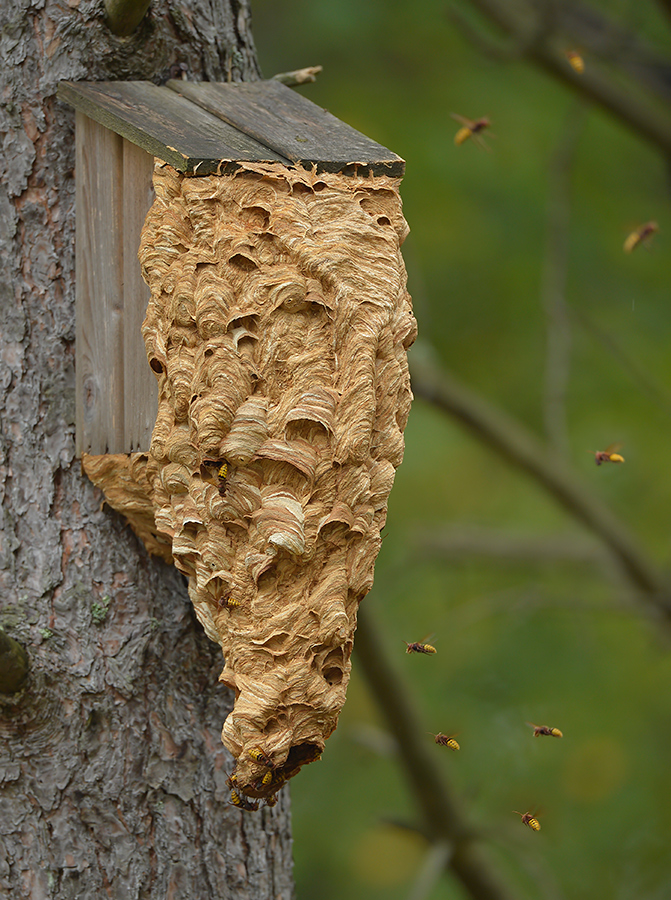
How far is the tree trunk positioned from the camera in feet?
7.14

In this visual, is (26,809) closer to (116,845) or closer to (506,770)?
(116,845)

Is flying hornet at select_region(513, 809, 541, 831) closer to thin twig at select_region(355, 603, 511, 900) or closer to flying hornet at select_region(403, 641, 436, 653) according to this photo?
flying hornet at select_region(403, 641, 436, 653)

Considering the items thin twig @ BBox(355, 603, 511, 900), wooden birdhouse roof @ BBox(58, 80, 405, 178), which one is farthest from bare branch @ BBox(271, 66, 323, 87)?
thin twig @ BBox(355, 603, 511, 900)

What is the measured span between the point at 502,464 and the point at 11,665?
178 inches

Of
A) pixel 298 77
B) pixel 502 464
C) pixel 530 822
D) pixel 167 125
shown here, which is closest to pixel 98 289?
→ pixel 167 125

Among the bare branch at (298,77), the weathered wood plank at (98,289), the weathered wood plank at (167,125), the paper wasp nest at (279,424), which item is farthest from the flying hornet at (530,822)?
the bare branch at (298,77)

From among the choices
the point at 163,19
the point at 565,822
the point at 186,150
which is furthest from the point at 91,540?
the point at 565,822

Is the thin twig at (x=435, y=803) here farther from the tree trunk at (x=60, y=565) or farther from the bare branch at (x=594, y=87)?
the bare branch at (x=594, y=87)

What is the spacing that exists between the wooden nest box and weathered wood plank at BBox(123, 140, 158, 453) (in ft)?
0.06

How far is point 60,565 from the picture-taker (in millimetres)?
2211

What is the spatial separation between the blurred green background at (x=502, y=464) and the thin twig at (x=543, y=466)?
3.79 feet

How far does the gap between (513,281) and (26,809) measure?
525cm

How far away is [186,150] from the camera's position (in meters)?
1.87

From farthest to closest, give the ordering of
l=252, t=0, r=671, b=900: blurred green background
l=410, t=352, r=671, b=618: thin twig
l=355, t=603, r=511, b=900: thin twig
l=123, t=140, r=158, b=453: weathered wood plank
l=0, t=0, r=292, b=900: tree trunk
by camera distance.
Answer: l=252, t=0, r=671, b=900: blurred green background, l=410, t=352, r=671, b=618: thin twig, l=355, t=603, r=511, b=900: thin twig, l=0, t=0, r=292, b=900: tree trunk, l=123, t=140, r=158, b=453: weathered wood plank
